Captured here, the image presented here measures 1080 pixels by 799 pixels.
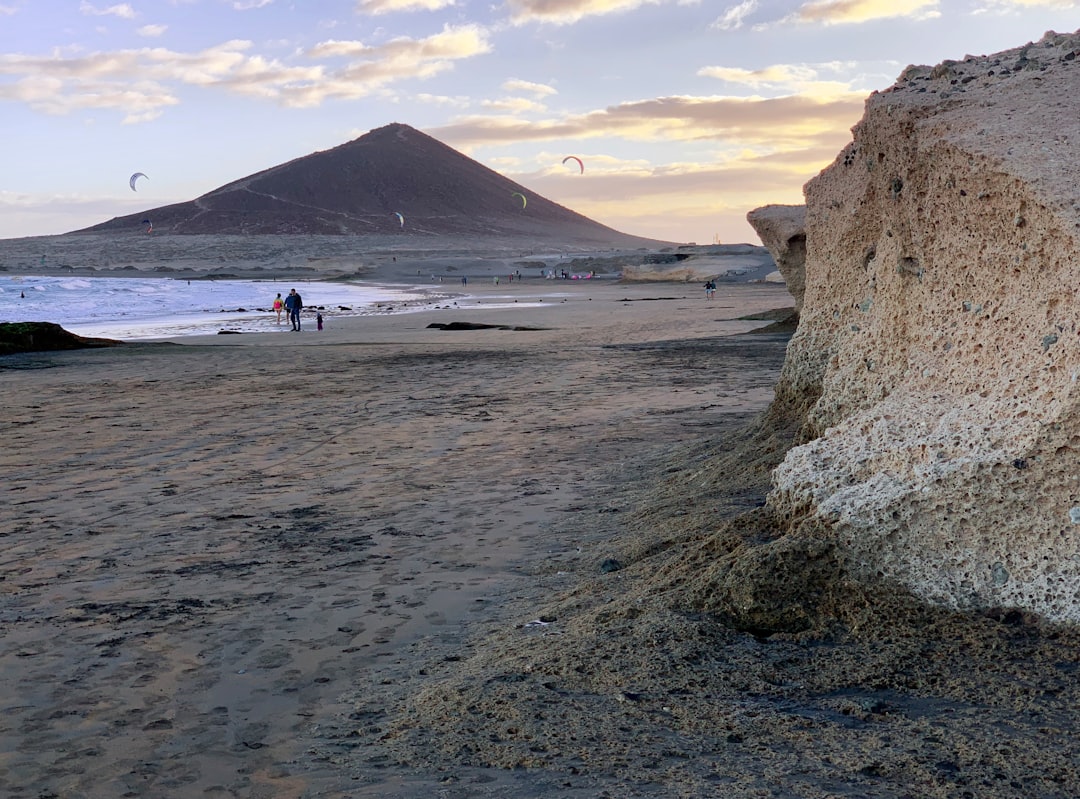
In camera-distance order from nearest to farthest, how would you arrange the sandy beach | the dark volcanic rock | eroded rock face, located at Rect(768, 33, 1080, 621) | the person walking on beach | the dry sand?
the dry sand
eroded rock face, located at Rect(768, 33, 1080, 621)
the sandy beach
the dark volcanic rock
the person walking on beach

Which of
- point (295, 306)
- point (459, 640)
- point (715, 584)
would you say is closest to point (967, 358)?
point (715, 584)

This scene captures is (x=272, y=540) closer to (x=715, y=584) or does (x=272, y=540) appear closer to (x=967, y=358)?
(x=715, y=584)

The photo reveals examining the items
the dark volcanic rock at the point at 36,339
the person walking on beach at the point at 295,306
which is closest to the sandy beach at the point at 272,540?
the dark volcanic rock at the point at 36,339

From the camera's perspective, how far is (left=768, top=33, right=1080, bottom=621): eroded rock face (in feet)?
10.4

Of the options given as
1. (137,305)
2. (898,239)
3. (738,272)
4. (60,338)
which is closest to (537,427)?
(898,239)

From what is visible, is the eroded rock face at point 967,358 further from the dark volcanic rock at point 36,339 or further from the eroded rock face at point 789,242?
the dark volcanic rock at point 36,339

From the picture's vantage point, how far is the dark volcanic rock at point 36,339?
1753 centimetres

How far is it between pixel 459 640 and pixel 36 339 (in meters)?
16.2

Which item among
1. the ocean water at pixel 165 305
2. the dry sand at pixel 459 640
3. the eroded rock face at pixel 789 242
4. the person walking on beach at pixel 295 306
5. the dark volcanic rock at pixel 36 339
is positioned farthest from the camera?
the ocean water at pixel 165 305

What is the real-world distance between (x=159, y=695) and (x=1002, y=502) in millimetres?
2833

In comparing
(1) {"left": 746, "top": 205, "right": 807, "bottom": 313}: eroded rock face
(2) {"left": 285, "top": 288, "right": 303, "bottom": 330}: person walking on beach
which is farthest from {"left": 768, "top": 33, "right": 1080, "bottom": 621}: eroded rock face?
(2) {"left": 285, "top": 288, "right": 303, "bottom": 330}: person walking on beach

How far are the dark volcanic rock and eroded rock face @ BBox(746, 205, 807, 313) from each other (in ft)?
38.3

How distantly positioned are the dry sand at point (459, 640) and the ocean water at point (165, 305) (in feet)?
64.5

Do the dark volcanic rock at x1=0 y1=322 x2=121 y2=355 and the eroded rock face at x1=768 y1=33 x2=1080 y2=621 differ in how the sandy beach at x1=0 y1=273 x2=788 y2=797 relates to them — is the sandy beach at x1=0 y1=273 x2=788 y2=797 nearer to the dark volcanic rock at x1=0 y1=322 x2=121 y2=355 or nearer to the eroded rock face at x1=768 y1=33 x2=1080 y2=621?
the eroded rock face at x1=768 y1=33 x2=1080 y2=621
